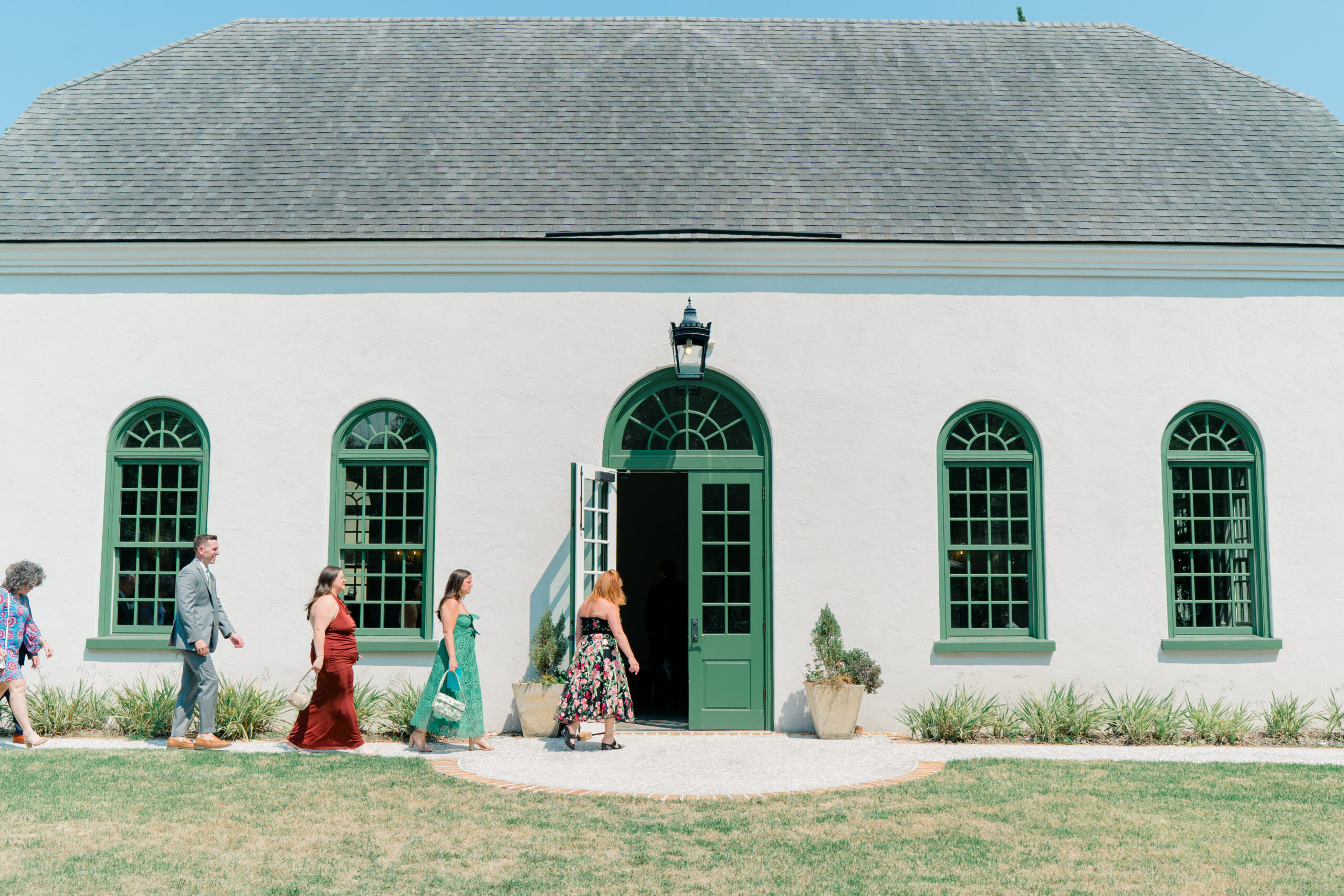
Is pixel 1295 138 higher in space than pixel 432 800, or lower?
higher

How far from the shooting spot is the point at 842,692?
29.9ft

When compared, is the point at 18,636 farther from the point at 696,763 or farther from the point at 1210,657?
the point at 1210,657

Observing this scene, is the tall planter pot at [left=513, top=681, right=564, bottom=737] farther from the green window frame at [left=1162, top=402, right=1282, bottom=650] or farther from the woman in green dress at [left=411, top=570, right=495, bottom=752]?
the green window frame at [left=1162, top=402, right=1282, bottom=650]

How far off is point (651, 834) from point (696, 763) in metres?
2.10

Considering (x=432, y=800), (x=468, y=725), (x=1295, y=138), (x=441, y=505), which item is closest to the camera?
(x=432, y=800)

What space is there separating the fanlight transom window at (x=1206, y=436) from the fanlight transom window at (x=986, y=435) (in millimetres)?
1577

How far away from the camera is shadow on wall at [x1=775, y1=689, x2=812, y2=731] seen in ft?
31.2

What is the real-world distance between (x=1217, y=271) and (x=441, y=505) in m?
8.13

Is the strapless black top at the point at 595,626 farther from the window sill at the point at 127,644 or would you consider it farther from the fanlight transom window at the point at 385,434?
the window sill at the point at 127,644

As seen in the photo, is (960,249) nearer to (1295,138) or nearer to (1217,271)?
(1217,271)

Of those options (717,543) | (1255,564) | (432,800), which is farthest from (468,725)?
(1255,564)

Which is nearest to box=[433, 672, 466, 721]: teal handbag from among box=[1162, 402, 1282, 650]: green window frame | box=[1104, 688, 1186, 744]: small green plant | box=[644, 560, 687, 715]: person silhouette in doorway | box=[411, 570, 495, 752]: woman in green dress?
box=[411, 570, 495, 752]: woman in green dress

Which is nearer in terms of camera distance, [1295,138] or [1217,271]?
[1217,271]

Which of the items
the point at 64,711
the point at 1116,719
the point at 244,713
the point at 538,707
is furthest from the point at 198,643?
the point at 1116,719
